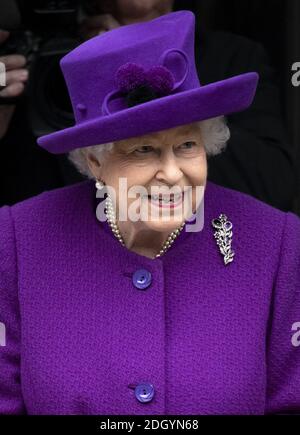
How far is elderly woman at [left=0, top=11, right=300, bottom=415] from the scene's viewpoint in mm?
1671

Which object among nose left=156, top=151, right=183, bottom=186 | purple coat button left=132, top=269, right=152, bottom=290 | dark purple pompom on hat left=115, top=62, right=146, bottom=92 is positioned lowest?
purple coat button left=132, top=269, right=152, bottom=290

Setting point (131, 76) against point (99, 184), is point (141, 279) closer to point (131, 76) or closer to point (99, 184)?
point (99, 184)

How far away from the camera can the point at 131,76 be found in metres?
1.63

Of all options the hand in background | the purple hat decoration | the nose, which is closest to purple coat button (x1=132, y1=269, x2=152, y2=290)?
the nose

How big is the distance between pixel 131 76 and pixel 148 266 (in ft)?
1.36

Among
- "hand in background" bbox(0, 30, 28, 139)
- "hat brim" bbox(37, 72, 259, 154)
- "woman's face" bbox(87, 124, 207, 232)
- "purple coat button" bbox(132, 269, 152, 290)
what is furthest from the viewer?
"hand in background" bbox(0, 30, 28, 139)

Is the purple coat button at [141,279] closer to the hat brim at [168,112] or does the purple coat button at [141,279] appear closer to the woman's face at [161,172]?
the woman's face at [161,172]

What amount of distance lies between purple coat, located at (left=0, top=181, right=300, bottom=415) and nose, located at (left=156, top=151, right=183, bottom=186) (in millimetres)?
223

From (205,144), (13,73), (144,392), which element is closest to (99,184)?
(205,144)

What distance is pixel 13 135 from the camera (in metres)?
2.52

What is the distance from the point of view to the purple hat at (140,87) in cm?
159

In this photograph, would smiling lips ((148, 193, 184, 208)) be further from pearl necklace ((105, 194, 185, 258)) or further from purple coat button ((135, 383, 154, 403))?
purple coat button ((135, 383, 154, 403))
